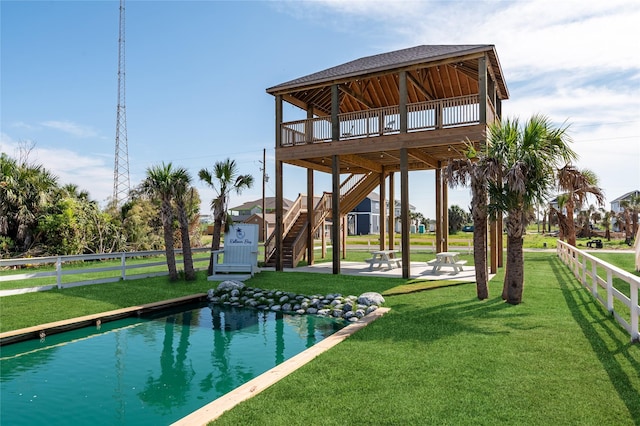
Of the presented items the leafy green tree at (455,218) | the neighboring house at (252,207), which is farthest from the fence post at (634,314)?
the leafy green tree at (455,218)

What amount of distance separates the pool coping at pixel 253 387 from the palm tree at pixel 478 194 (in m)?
3.85

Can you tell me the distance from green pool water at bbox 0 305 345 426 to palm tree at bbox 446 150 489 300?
11.5ft

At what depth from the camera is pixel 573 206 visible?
1983cm

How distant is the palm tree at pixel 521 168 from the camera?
8203mm

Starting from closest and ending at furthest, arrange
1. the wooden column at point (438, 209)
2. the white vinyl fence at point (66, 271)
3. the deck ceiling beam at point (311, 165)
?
the white vinyl fence at point (66, 271), the deck ceiling beam at point (311, 165), the wooden column at point (438, 209)

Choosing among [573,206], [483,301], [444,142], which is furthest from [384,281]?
[573,206]

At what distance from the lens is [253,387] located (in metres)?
4.21

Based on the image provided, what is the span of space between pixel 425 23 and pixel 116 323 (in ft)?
34.8

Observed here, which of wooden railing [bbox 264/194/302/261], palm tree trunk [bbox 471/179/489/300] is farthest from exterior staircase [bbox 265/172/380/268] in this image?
palm tree trunk [bbox 471/179/489/300]

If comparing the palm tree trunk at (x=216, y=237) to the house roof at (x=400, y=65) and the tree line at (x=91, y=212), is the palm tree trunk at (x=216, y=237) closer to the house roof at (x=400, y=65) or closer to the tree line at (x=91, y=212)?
the tree line at (x=91, y=212)

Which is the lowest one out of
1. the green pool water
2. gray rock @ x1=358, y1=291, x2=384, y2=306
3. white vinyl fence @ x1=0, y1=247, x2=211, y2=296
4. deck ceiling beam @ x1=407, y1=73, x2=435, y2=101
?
the green pool water

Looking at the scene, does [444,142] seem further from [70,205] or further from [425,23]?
[70,205]

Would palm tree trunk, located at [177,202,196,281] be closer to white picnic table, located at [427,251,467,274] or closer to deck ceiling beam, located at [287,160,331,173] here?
deck ceiling beam, located at [287,160,331,173]

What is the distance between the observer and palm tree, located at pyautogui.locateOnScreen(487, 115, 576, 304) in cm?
820
